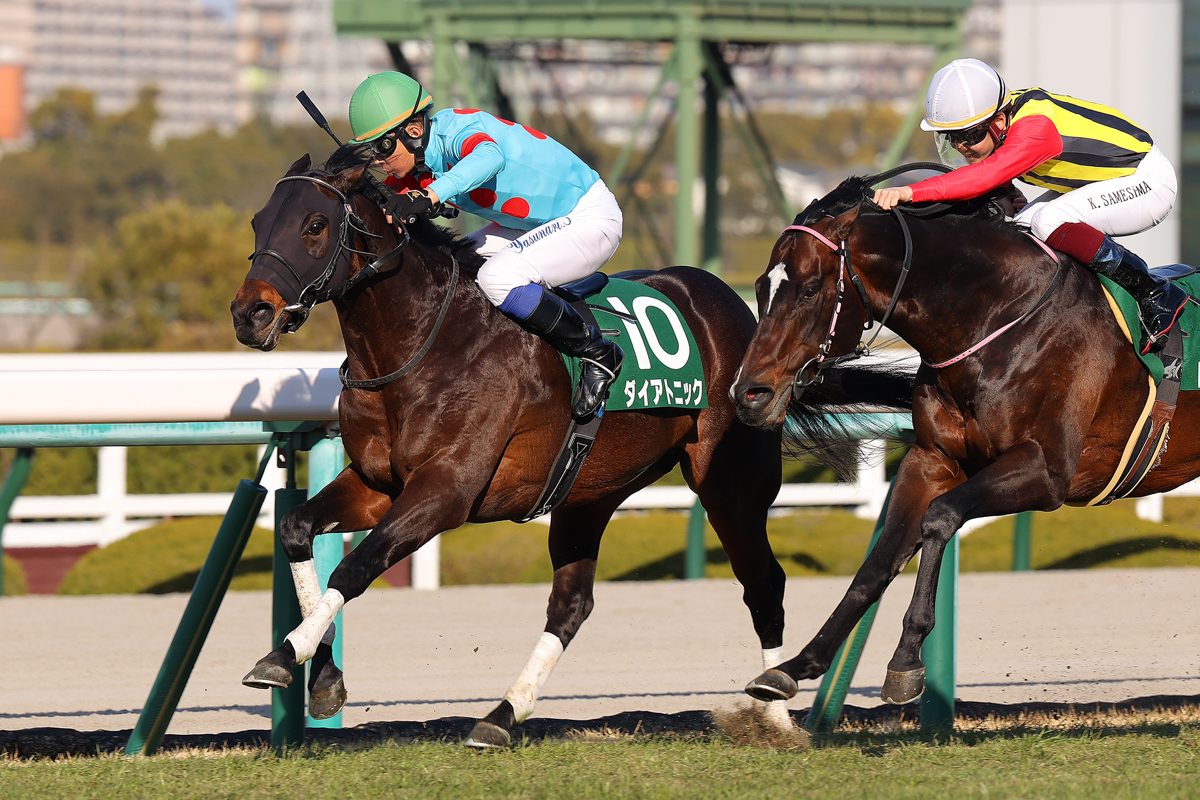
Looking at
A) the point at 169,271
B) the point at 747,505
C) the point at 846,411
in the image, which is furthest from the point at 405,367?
the point at 169,271

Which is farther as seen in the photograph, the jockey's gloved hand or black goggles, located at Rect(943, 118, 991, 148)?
black goggles, located at Rect(943, 118, 991, 148)

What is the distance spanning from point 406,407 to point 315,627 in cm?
60

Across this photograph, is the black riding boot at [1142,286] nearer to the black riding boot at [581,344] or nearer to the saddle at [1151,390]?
the saddle at [1151,390]

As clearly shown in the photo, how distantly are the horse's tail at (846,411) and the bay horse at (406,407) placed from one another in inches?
18.4

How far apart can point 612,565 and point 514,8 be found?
6.82 m

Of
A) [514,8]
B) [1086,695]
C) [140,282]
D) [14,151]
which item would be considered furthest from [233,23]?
[1086,695]

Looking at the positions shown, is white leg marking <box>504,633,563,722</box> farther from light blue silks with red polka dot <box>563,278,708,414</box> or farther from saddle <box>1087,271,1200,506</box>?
saddle <box>1087,271,1200,506</box>

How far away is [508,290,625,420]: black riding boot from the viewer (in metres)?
3.56

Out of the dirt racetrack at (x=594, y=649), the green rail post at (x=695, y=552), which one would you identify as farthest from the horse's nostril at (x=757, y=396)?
the green rail post at (x=695, y=552)

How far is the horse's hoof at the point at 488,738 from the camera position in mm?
3446

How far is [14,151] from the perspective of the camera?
67.9 metres

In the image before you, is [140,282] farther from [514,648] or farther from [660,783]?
[660,783]

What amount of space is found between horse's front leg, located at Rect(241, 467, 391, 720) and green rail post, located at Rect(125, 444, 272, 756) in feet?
0.97

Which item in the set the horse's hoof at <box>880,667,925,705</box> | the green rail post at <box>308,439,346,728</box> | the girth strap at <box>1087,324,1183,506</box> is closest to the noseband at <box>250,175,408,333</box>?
the green rail post at <box>308,439,346,728</box>
